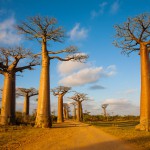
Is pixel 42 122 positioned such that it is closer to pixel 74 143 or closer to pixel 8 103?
pixel 8 103

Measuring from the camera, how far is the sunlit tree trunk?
14.9 metres

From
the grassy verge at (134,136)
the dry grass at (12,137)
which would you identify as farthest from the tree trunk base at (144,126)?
the dry grass at (12,137)

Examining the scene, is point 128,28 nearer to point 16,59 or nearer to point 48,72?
point 48,72

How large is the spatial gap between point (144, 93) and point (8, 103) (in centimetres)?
1091

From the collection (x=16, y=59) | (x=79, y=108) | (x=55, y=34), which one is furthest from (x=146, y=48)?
(x=79, y=108)

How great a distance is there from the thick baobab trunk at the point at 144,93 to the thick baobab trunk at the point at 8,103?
10.3m

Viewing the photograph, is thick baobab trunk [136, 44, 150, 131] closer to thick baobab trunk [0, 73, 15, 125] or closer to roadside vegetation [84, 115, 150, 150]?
roadside vegetation [84, 115, 150, 150]

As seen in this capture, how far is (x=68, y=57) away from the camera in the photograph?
21.5 meters

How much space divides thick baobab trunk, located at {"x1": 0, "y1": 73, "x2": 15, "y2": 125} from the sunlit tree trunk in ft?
33.6

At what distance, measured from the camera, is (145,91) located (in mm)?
15531

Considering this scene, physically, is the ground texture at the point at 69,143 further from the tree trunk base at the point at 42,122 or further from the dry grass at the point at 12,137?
the tree trunk base at the point at 42,122

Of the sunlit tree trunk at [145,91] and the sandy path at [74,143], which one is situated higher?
the sunlit tree trunk at [145,91]

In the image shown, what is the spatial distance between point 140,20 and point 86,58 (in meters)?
6.92

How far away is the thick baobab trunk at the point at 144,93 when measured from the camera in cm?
1489
